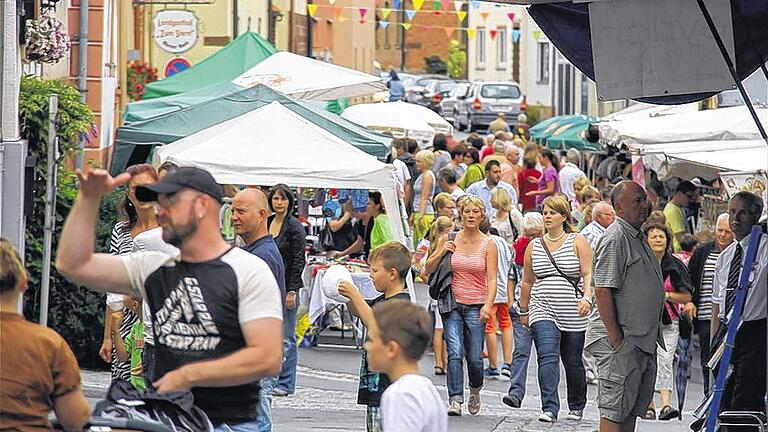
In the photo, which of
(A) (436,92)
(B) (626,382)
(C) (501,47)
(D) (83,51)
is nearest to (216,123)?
(D) (83,51)

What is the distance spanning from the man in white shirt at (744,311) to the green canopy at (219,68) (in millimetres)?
13498

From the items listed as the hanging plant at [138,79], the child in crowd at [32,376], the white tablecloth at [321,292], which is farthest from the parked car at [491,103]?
the child in crowd at [32,376]

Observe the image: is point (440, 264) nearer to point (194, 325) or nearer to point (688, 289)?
point (688, 289)

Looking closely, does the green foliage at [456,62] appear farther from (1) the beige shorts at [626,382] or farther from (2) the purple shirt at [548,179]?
(1) the beige shorts at [626,382]

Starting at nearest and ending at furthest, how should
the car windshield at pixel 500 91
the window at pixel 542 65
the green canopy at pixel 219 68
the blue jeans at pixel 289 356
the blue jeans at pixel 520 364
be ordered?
the blue jeans at pixel 520 364 → the blue jeans at pixel 289 356 → the green canopy at pixel 219 68 → the car windshield at pixel 500 91 → the window at pixel 542 65

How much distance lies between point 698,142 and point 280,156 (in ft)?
22.6

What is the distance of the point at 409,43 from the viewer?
9506 cm

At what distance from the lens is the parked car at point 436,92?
6900 cm

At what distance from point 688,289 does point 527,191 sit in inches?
524

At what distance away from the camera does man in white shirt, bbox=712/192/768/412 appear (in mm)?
7203

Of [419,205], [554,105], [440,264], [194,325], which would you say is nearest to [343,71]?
[419,205]

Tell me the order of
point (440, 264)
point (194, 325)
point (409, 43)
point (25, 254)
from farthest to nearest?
point (409, 43) → point (440, 264) → point (25, 254) → point (194, 325)

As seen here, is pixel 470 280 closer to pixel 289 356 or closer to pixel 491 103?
pixel 289 356

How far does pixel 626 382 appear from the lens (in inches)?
370
